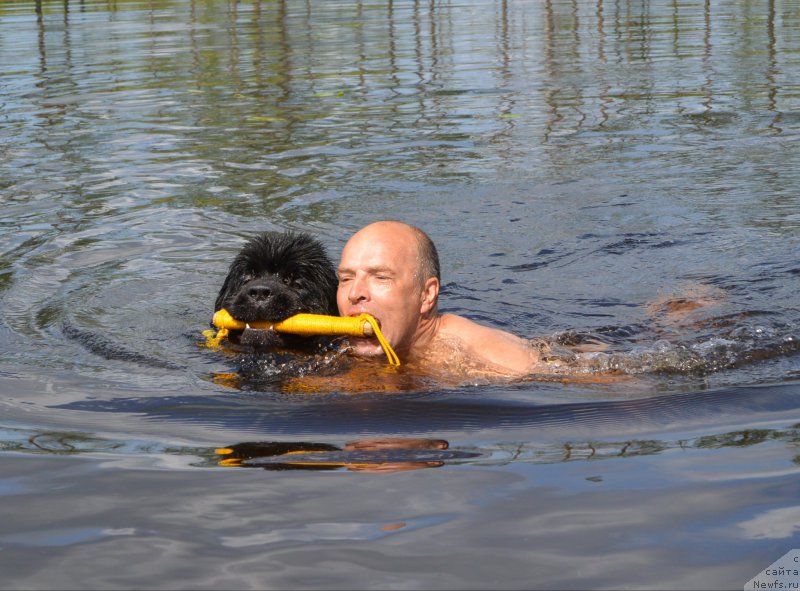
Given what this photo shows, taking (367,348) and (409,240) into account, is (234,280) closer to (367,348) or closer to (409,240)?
(367,348)

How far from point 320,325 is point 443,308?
169 cm

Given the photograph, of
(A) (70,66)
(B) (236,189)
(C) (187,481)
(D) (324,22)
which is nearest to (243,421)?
(C) (187,481)

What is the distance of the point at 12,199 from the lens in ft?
29.8

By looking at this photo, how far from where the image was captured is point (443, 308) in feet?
21.8

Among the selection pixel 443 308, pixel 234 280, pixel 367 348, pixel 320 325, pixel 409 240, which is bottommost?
pixel 443 308

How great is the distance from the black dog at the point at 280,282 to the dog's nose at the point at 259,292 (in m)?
0.01

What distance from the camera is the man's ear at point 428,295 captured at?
5164mm

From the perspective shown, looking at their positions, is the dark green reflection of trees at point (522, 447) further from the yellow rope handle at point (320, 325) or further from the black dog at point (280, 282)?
the black dog at point (280, 282)

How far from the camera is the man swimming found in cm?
501

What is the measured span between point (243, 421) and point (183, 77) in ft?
42.2

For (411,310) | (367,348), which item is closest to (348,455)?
(367,348)

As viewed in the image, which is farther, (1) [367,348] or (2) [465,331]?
(2) [465,331]

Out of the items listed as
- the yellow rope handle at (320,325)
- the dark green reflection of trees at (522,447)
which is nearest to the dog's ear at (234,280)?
the yellow rope handle at (320,325)

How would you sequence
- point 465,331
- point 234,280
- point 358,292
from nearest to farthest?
point 358,292
point 465,331
point 234,280
